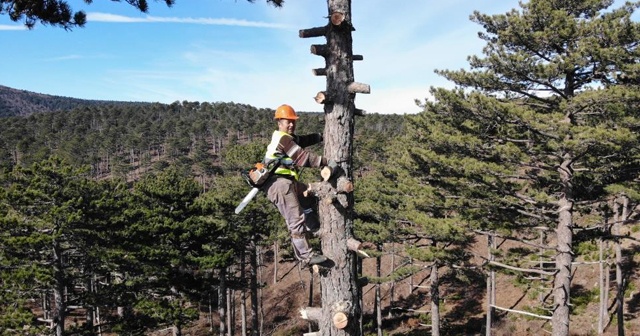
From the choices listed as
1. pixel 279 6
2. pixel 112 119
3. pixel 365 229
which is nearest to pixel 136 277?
pixel 365 229

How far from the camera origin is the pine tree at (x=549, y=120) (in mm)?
9633

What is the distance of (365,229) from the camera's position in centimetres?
2127

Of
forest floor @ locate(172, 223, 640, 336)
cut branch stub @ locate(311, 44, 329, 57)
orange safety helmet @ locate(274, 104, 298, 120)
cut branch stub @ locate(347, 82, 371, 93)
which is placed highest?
cut branch stub @ locate(311, 44, 329, 57)

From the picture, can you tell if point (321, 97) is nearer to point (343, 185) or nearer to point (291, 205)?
point (343, 185)

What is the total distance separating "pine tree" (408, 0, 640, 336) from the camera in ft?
31.6

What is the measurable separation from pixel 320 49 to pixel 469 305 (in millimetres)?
29695

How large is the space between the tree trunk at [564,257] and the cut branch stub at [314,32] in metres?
8.47

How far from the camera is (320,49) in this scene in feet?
14.4

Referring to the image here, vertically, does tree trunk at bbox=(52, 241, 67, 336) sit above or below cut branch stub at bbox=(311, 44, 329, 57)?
below

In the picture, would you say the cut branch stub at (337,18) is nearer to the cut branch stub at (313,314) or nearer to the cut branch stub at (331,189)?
the cut branch stub at (331,189)

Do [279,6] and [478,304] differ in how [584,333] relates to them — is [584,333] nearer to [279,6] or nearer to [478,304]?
[478,304]

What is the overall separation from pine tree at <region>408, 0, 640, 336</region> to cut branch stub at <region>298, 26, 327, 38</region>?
700 cm

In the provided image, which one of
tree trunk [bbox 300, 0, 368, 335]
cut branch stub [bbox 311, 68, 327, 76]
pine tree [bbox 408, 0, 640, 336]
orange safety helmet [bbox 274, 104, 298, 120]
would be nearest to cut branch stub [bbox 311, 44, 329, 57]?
tree trunk [bbox 300, 0, 368, 335]

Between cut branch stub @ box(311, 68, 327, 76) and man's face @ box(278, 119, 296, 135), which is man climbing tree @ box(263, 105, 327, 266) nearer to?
man's face @ box(278, 119, 296, 135)
